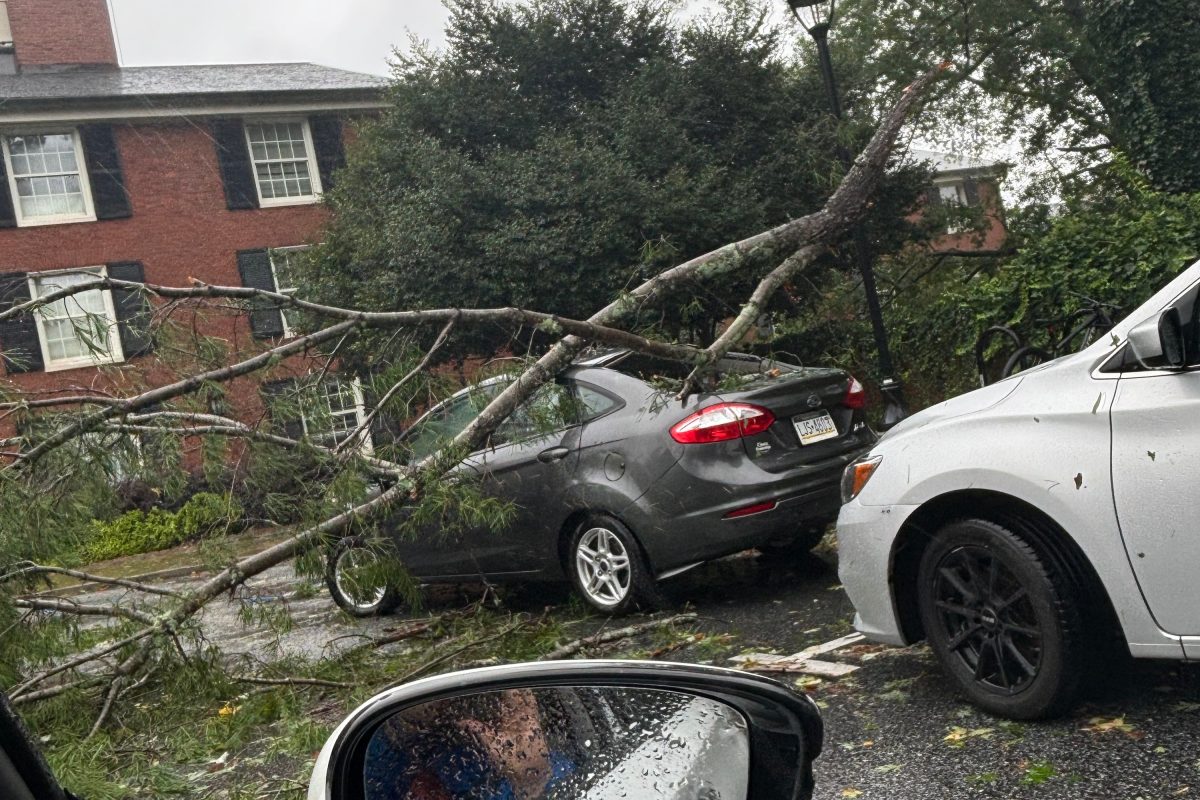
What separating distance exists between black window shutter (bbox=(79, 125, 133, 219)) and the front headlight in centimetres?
2422

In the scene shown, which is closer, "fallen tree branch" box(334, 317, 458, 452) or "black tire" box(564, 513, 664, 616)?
"fallen tree branch" box(334, 317, 458, 452)

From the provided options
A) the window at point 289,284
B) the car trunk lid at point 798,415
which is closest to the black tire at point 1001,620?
the car trunk lid at point 798,415

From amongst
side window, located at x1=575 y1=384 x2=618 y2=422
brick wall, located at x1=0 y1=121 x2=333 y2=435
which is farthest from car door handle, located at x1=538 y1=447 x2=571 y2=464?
brick wall, located at x1=0 y1=121 x2=333 y2=435

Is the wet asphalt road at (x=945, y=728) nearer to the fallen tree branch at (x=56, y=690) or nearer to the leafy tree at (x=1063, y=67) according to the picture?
the fallen tree branch at (x=56, y=690)

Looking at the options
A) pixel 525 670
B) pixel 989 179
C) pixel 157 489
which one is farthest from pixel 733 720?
pixel 989 179

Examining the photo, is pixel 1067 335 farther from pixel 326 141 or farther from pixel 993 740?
pixel 326 141

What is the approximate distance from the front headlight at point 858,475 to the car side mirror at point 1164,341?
3.99 feet

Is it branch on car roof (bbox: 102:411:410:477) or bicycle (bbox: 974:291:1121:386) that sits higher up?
branch on car roof (bbox: 102:411:410:477)

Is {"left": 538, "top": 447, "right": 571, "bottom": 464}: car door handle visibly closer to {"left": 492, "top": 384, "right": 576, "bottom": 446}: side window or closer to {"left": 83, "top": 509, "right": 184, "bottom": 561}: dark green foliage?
{"left": 492, "top": 384, "right": 576, "bottom": 446}: side window

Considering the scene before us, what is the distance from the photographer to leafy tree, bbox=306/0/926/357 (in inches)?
561

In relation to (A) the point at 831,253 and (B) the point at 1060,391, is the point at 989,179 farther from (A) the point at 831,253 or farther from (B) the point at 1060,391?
(B) the point at 1060,391

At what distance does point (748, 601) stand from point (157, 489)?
Result: 3.43m

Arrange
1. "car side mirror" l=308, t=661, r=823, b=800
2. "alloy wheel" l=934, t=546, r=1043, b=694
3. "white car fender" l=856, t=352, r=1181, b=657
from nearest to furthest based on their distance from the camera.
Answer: "car side mirror" l=308, t=661, r=823, b=800 → "white car fender" l=856, t=352, r=1181, b=657 → "alloy wheel" l=934, t=546, r=1043, b=694

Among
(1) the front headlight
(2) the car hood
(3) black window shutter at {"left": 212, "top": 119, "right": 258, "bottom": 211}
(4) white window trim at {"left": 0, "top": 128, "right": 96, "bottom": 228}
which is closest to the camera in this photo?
(2) the car hood
